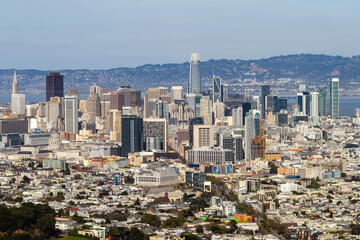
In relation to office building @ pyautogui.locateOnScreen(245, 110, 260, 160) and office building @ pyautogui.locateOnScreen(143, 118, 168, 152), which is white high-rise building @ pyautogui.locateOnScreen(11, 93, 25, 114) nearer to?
office building @ pyautogui.locateOnScreen(143, 118, 168, 152)

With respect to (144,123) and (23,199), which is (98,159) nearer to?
(144,123)

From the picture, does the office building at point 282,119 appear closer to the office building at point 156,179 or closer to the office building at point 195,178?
the office building at point 195,178

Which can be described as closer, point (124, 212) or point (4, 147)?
point (124, 212)

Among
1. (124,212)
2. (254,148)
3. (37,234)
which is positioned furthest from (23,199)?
(254,148)

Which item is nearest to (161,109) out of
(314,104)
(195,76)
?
(314,104)

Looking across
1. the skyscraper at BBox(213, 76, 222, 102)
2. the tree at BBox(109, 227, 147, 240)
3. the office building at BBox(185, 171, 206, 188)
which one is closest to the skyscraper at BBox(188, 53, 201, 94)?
the skyscraper at BBox(213, 76, 222, 102)

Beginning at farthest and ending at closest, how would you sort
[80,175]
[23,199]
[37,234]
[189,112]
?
[189,112]
[80,175]
[23,199]
[37,234]

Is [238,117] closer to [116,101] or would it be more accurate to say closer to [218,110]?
[218,110]

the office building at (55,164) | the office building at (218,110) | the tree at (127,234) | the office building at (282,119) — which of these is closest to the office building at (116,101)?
the office building at (218,110)
